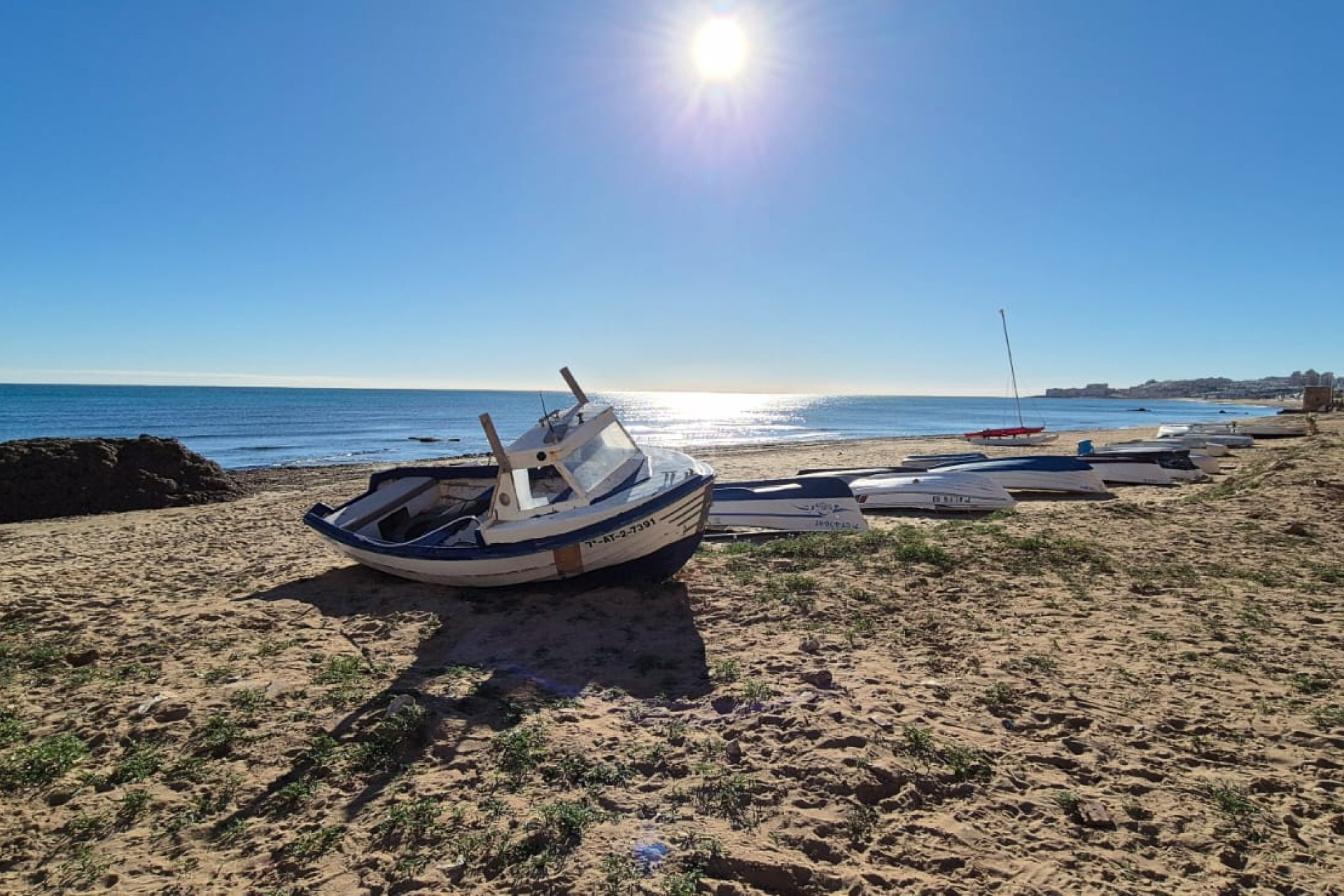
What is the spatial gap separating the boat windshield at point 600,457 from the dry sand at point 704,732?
4.50 feet

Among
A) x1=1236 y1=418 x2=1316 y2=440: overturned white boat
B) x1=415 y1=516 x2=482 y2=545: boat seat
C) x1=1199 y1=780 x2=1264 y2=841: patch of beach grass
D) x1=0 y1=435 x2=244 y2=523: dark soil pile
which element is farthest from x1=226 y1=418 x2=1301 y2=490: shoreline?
x1=1199 y1=780 x2=1264 y2=841: patch of beach grass

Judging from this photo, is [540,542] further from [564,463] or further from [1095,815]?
[1095,815]

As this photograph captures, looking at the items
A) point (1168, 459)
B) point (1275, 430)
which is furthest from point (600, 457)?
point (1275, 430)

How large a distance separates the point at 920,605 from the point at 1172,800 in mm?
3280

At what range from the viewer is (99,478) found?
16.5 metres

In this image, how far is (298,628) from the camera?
6.41 m

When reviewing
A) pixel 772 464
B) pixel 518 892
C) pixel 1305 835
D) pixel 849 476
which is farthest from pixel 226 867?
pixel 772 464

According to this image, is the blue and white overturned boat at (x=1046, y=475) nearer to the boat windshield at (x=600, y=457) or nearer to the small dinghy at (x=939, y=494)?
the small dinghy at (x=939, y=494)

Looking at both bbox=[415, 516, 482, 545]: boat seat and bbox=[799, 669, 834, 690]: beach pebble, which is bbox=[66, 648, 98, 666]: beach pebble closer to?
bbox=[415, 516, 482, 545]: boat seat

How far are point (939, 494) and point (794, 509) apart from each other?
3.63 m

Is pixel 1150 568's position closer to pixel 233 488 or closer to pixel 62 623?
pixel 62 623

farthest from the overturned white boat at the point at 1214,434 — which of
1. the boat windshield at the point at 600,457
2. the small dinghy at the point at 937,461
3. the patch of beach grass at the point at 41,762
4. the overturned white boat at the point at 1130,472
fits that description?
the patch of beach grass at the point at 41,762

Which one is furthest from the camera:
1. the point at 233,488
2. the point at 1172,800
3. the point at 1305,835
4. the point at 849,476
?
the point at 233,488

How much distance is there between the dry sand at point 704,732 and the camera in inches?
117
